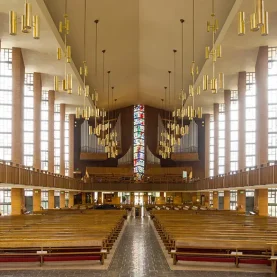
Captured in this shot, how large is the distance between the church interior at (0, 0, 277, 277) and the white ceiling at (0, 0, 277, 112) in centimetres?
10

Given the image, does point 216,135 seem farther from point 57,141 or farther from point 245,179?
point 245,179

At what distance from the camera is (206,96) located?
36.4 meters

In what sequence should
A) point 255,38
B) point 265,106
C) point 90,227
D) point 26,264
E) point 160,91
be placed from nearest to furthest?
1. point 26,264
2. point 90,227
3. point 255,38
4. point 265,106
5. point 160,91

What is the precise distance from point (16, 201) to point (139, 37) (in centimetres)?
1164

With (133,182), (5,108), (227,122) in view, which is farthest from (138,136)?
(5,108)

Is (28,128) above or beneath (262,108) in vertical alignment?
beneath

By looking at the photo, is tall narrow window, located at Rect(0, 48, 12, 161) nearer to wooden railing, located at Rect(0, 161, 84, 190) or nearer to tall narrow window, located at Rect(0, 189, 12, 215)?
tall narrow window, located at Rect(0, 189, 12, 215)

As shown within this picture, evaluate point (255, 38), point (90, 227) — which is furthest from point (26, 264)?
point (255, 38)

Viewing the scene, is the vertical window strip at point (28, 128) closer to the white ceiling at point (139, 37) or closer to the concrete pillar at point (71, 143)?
the white ceiling at point (139, 37)

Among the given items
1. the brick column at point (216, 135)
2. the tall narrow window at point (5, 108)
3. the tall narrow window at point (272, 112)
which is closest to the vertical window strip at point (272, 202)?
the tall narrow window at point (272, 112)

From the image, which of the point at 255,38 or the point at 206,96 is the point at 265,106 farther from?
the point at 206,96

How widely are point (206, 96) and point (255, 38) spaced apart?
14.0 meters

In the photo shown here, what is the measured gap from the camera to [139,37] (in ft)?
89.6

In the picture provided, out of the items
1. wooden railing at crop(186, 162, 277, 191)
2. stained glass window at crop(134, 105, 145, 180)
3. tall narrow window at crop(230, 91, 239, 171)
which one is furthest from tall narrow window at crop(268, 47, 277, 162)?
stained glass window at crop(134, 105, 145, 180)
